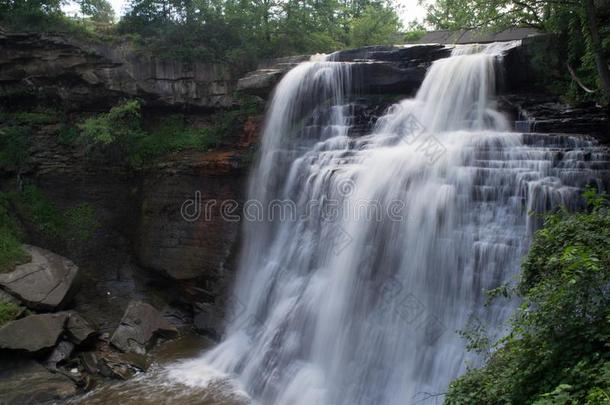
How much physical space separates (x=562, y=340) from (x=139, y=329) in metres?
9.54

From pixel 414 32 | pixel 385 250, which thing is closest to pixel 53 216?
pixel 385 250

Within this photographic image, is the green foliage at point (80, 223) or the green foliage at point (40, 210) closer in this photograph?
the green foliage at point (40, 210)

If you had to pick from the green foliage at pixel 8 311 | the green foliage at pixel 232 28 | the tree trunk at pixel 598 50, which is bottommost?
the green foliage at pixel 8 311

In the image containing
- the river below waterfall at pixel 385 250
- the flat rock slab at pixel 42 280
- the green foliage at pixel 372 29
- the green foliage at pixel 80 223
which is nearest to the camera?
the river below waterfall at pixel 385 250

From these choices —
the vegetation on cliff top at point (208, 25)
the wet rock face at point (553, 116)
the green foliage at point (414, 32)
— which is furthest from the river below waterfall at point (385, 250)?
the green foliage at point (414, 32)

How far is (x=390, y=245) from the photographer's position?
29.2 ft

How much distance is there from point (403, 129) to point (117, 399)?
8.42 meters

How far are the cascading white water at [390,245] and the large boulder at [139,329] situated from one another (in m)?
1.47

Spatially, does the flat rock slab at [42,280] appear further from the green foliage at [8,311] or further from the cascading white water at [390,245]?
the cascading white water at [390,245]

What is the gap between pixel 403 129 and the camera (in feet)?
38.8

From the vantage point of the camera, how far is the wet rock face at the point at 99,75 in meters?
14.4

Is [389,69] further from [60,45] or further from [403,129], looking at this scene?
[60,45]

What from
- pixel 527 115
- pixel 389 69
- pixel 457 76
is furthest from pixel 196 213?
pixel 527 115

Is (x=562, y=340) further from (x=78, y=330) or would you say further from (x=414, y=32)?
(x=414, y=32)
